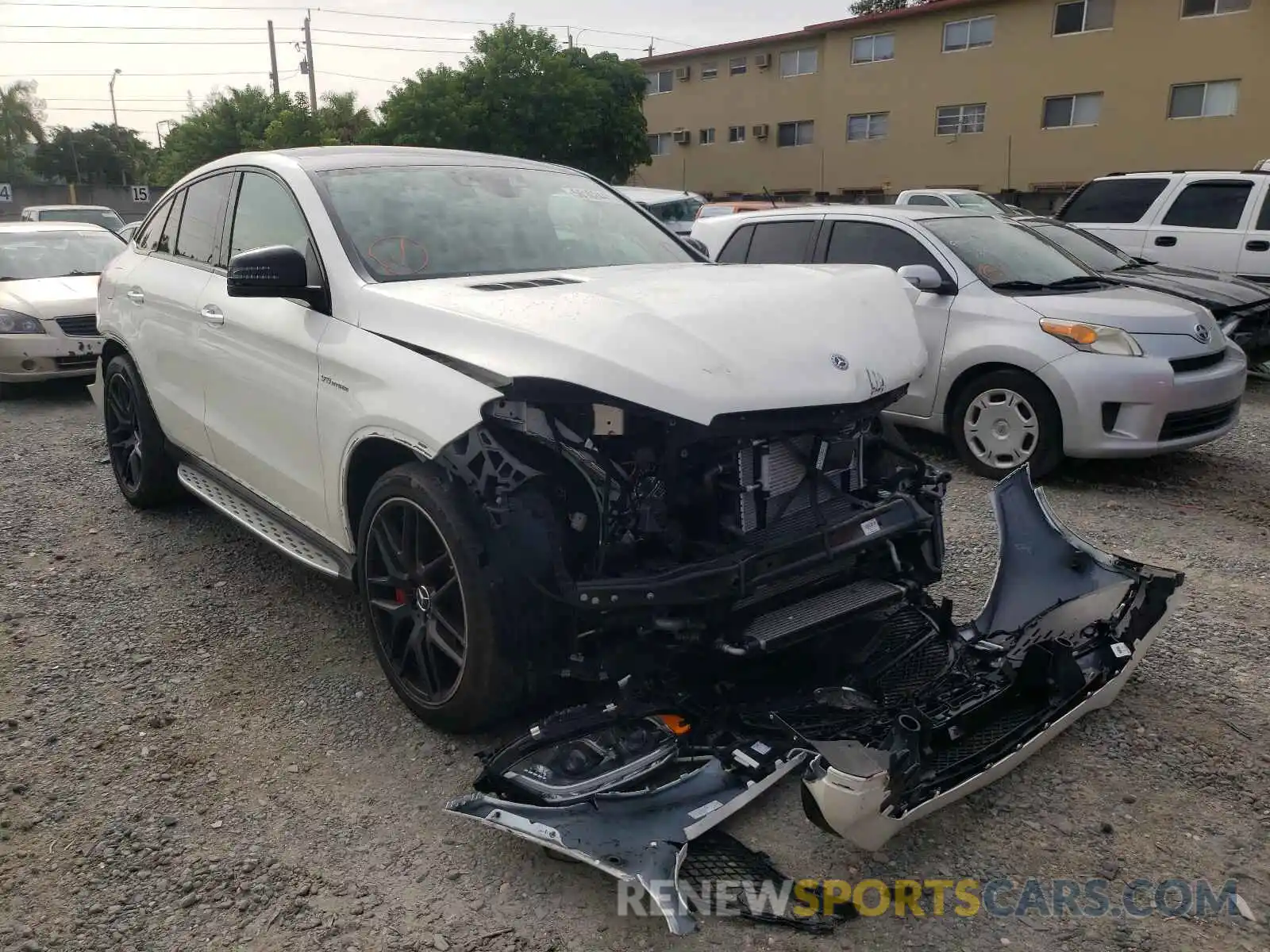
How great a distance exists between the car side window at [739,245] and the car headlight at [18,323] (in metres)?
6.22

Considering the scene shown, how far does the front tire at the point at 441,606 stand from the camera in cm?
280

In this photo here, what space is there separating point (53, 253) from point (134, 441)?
6049 mm

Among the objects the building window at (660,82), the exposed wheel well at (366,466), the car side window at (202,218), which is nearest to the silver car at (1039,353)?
the exposed wheel well at (366,466)

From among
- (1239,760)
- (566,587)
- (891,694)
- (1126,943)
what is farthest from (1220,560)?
(566,587)

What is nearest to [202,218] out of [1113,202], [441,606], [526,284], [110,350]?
[110,350]

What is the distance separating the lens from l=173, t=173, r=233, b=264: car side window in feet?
14.8

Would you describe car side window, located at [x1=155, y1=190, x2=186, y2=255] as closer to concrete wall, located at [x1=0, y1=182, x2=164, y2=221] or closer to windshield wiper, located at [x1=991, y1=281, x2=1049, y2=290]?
windshield wiper, located at [x1=991, y1=281, x2=1049, y2=290]

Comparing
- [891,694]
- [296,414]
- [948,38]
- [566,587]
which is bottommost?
[891,694]

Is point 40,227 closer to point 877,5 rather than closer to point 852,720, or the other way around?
point 852,720

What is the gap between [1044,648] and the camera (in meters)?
3.00

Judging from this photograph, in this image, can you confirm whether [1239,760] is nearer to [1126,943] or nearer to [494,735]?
[1126,943]

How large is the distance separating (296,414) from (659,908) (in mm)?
2272

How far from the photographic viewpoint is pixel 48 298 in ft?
29.7

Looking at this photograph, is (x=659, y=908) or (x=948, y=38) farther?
(x=948, y=38)
